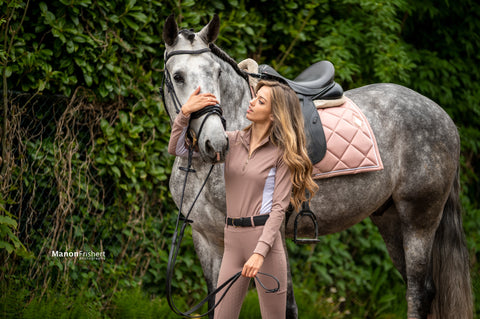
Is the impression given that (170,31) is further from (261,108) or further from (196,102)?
(261,108)

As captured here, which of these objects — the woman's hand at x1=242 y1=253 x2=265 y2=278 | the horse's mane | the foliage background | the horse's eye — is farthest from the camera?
the foliage background

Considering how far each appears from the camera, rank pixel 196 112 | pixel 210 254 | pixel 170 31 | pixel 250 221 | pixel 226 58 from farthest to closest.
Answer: pixel 210 254 → pixel 226 58 → pixel 170 31 → pixel 196 112 → pixel 250 221

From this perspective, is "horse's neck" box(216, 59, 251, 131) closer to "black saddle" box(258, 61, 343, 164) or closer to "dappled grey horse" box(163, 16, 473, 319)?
"dappled grey horse" box(163, 16, 473, 319)

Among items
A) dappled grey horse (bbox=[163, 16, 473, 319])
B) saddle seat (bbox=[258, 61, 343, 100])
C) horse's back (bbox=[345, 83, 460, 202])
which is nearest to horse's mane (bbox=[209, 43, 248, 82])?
dappled grey horse (bbox=[163, 16, 473, 319])

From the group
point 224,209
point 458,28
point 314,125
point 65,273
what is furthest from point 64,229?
point 458,28

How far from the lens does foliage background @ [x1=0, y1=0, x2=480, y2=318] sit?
369 centimetres

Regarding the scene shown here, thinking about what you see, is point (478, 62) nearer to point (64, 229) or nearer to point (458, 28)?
point (458, 28)

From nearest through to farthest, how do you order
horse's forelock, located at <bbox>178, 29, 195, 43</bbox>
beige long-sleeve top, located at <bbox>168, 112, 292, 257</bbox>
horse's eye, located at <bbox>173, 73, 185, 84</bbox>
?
beige long-sleeve top, located at <bbox>168, 112, 292, 257</bbox> < horse's eye, located at <bbox>173, 73, 185, 84</bbox> < horse's forelock, located at <bbox>178, 29, 195, 43</bbox>

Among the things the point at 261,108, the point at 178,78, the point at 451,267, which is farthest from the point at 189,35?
the point at 451,267

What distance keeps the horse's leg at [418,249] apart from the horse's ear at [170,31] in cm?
189

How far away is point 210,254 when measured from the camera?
3.05m

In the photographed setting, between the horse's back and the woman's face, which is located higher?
the woman's face

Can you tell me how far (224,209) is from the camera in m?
2.80

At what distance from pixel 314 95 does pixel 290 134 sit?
1.04 meters
